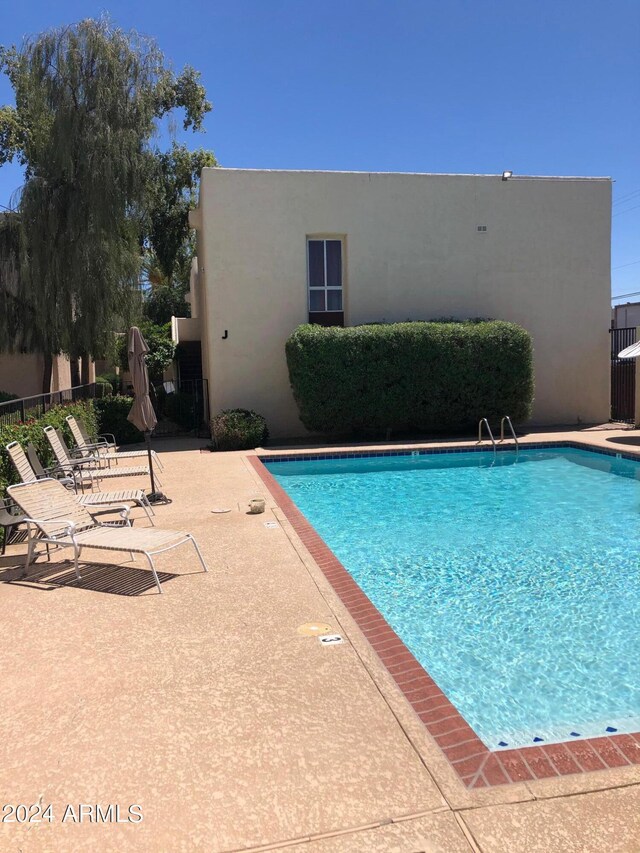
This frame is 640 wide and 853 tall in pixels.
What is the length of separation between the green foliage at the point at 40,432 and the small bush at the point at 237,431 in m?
3.09

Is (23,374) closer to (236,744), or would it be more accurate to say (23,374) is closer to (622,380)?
(622,380)

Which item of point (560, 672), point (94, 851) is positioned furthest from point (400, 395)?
point (94, 851)

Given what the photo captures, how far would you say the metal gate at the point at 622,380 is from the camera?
19203 mm

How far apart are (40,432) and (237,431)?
6349 mm

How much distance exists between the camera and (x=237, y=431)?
622 inches

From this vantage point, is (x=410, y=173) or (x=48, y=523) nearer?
(x=48, y=523)

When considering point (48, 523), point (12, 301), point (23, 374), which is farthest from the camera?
point (23, 374)

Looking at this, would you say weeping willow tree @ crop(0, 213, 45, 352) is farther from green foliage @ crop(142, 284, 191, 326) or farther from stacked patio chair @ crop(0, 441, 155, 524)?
green foliage @ crop(142, 284, 191, 326)

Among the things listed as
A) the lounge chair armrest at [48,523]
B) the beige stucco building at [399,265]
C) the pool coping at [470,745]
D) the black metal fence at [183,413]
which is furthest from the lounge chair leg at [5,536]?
the black metal fence at [183,413]

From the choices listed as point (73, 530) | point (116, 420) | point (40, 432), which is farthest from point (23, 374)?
point (73, 530)

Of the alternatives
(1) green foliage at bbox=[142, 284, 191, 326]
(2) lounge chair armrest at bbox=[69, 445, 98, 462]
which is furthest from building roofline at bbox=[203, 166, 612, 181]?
(1) green foliage at bbox=[142, 284, 191, 326]

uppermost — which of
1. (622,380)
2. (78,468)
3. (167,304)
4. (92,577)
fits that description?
(167,304)

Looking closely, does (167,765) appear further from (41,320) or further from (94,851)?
(41,320)

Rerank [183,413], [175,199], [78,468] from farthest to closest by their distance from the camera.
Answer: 1. [175,199]
2. [183,413]
3. [78,468]
